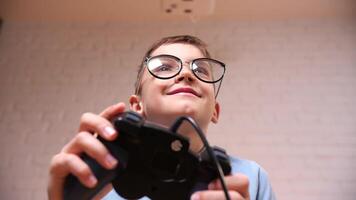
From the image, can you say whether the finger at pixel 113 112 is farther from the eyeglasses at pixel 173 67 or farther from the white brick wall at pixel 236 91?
the white brick wall at pixel 236 91

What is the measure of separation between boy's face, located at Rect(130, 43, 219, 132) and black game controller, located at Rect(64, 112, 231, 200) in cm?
24

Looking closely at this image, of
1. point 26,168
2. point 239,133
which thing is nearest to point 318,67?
point 239,133

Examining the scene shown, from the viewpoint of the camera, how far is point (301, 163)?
1.58 meters

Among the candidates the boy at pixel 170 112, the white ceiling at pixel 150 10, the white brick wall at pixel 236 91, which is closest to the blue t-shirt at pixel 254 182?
the boy at pixel 170 112

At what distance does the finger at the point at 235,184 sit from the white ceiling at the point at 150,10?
1.52m

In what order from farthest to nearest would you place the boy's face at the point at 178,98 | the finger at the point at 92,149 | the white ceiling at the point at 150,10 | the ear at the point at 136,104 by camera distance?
the white ceiling at the point at 150,10 → the ear at the point at 136,104 → the boy's face at the point at 178,98 → the finger at the point at 92,149

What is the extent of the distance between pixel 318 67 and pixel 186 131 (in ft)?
4.43

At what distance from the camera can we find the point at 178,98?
72 centimetres

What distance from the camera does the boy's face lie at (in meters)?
0.71

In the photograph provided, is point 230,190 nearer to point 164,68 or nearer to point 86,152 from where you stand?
point 86,152

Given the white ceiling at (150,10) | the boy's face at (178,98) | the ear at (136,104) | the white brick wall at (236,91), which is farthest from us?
the white ceiling at (150,10)

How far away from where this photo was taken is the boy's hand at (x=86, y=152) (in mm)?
446

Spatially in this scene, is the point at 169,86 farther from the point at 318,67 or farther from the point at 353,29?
the point at 353,29

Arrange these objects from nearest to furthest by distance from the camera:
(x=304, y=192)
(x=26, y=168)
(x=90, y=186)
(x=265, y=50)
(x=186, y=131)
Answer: (x=90, y=186) < (x=186, y=131) < (x=304, y=192) < (x=26, y=168) < (x=265, y=50)
